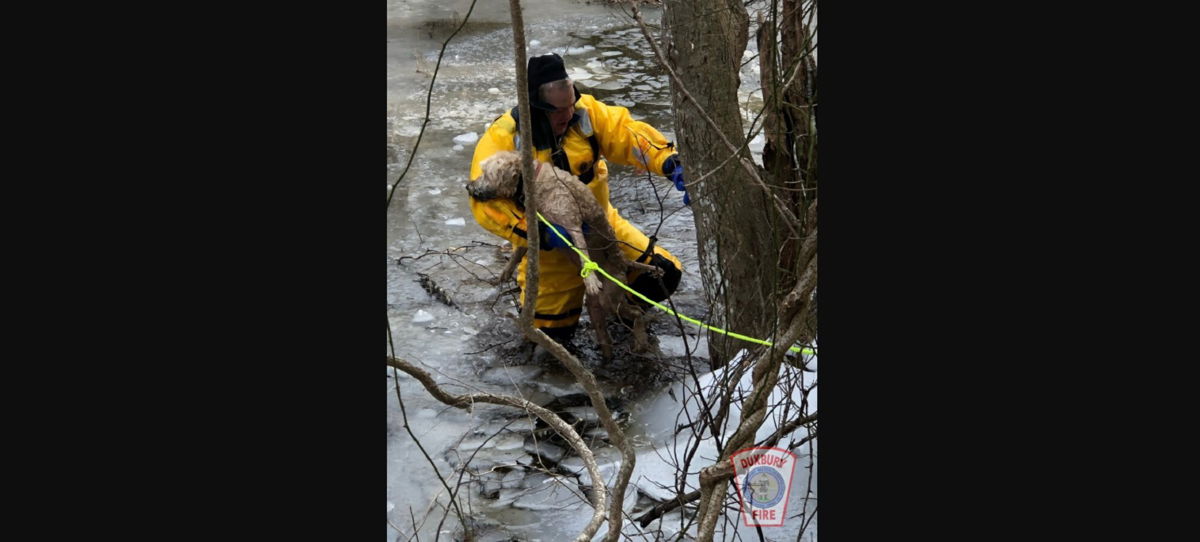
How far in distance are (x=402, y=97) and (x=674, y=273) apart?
3254 mm

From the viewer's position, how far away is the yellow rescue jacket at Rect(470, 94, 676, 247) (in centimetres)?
429

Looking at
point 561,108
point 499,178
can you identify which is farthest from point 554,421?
point 561,108

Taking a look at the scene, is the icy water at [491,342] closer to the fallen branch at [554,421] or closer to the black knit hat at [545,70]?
the fallen branch at [554,421]

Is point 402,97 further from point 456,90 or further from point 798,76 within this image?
point 798,76

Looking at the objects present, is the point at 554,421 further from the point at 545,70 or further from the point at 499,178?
the point at 545,70

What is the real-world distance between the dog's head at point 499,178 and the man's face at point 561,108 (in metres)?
0.18

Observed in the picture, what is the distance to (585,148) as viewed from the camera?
4426 mm

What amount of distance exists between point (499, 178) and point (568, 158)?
12.1 inches

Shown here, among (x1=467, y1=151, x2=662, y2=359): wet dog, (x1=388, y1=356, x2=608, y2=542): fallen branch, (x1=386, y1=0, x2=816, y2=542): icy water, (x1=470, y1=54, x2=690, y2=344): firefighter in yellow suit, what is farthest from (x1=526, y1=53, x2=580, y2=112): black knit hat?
(x1=388, y1=356, x2=608, y2=542): fallen branch

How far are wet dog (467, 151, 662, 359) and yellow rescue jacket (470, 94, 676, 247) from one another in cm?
7

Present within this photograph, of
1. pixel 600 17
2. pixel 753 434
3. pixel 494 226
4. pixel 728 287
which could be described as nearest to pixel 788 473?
pixel 753 434

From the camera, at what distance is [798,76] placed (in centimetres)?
351

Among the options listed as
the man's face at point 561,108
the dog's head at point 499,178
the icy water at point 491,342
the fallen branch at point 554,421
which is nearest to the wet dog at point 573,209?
the dog's head at point 499,178

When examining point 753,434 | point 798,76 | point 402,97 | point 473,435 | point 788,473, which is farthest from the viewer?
point 402,97
